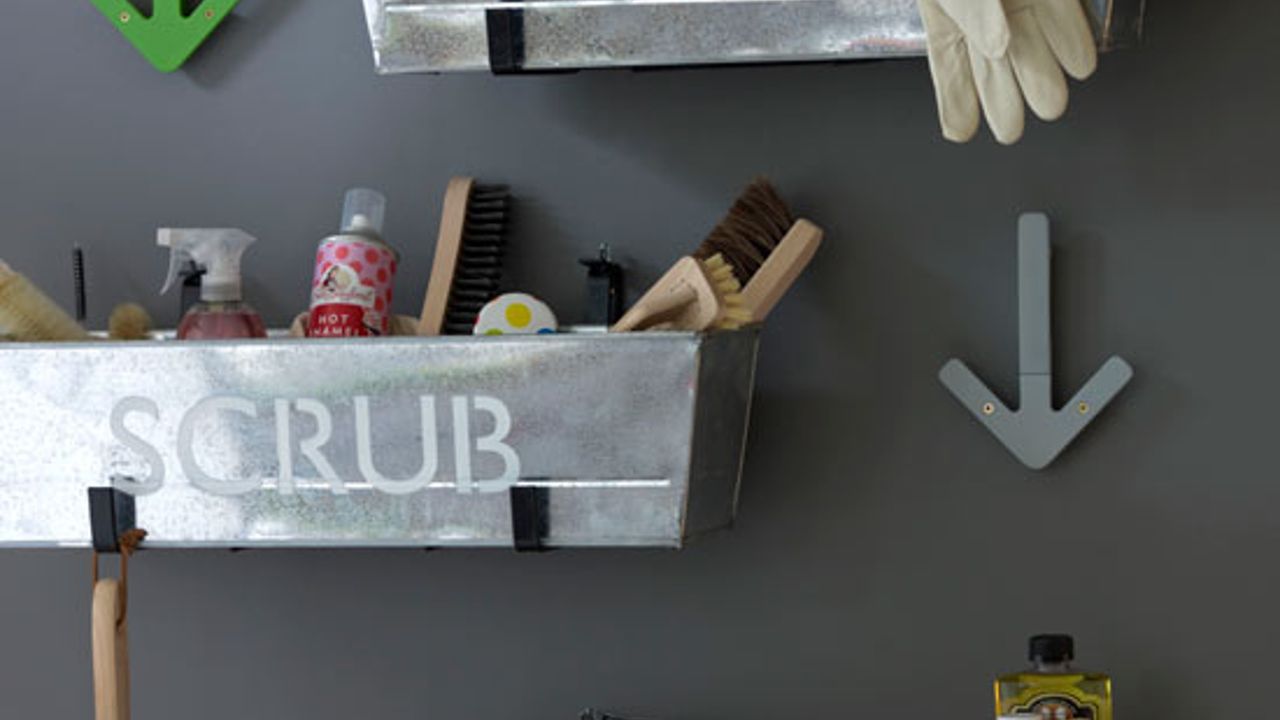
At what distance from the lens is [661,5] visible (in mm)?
1623

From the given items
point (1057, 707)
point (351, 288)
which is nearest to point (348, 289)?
point (351, 288)

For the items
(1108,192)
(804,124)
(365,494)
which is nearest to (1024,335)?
(1108,192)

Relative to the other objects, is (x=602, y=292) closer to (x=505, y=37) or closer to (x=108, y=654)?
(x=505, y=37)

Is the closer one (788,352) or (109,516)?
(109,516)

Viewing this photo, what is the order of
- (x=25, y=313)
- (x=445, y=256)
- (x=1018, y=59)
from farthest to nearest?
(x=445, y=256)
(x=25, y=313)
(x=1018, y=59)

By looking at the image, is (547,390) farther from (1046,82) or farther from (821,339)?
(1046,82)

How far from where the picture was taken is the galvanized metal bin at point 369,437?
1589mm

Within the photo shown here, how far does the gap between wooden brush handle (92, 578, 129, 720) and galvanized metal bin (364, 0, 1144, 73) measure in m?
0.51

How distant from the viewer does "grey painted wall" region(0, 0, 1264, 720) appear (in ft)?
5.81

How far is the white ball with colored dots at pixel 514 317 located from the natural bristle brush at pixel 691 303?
0.10 m

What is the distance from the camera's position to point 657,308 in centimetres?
160

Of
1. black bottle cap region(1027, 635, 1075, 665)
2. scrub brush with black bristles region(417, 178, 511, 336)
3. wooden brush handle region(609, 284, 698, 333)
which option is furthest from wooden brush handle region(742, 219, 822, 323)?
black bottle cap region(1027, 635, 1075, 665)

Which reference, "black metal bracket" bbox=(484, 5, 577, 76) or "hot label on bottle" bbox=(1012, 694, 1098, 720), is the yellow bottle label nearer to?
"hot label on bottle" bbox=(1012, 694, 1098, 720)

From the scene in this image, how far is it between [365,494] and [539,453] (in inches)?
6.1
